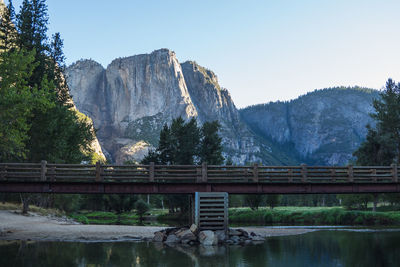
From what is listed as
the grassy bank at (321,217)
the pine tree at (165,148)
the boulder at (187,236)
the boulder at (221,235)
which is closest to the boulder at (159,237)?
the boulder at (187,236)

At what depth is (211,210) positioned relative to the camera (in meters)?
28.0

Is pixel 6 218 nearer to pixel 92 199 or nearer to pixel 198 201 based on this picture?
pixel 198 201

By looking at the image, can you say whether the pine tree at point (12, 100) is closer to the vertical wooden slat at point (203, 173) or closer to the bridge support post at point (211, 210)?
the vertical wooden slat at point (203, 173)

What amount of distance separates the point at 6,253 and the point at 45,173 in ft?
27.4

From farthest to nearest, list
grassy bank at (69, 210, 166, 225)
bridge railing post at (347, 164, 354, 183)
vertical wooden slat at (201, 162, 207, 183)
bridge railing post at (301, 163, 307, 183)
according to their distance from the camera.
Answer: grassy bank at (69, 210, 166, 225) → bridge railing post at (347, 164, 354, 183) → bridge railing post at (301, 163, 307, 183) → vertical wooden slat at (201, 162, 207, 183)

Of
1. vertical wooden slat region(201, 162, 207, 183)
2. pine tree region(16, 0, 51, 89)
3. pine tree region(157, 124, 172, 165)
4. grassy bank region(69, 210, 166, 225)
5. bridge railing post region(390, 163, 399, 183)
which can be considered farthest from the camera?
pine tree region(157, 124, 172, 165)

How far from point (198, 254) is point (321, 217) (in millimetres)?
42654

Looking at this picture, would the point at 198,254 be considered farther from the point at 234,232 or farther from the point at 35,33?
the point at 35,33

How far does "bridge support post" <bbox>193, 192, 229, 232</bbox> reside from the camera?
2791 centimetres

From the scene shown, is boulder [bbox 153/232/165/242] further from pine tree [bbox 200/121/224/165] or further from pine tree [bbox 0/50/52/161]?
pine tree [bbox 200/121/224/165]

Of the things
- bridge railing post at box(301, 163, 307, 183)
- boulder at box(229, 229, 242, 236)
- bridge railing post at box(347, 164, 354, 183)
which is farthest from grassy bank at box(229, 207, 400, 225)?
boulder at box(229, 229, 242, 236)

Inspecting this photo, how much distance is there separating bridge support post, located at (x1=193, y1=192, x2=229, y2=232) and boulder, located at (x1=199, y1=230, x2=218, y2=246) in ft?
3.05

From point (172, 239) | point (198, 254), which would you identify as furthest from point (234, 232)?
point (198, 254)

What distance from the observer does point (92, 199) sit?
116 metres
